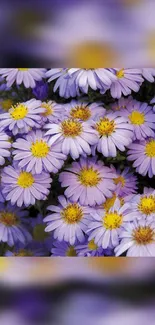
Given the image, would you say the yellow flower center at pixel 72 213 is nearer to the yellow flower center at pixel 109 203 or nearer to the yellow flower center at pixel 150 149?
the yellow flower center at pixel 109 203

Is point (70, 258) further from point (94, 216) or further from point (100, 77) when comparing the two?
point (100, 77)

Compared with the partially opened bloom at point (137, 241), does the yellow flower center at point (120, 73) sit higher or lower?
higher

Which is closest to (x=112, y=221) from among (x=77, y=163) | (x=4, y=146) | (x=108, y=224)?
(x=108, y=224)

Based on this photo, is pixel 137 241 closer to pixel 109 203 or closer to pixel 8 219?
pixel 109 203

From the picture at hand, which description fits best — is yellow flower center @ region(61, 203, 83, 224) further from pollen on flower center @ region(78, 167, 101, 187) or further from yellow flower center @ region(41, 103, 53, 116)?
yellow flower center @ region(41, 103, 53, 116)

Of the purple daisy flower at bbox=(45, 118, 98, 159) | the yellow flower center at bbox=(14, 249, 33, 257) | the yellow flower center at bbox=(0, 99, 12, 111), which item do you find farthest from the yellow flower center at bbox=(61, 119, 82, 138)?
the yellow flower center at bbox=(14, 249, 33, 257)

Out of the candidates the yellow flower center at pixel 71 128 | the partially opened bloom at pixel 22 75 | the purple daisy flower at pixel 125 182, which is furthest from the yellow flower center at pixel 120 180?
the partially opened bloom at pixel 22 75
